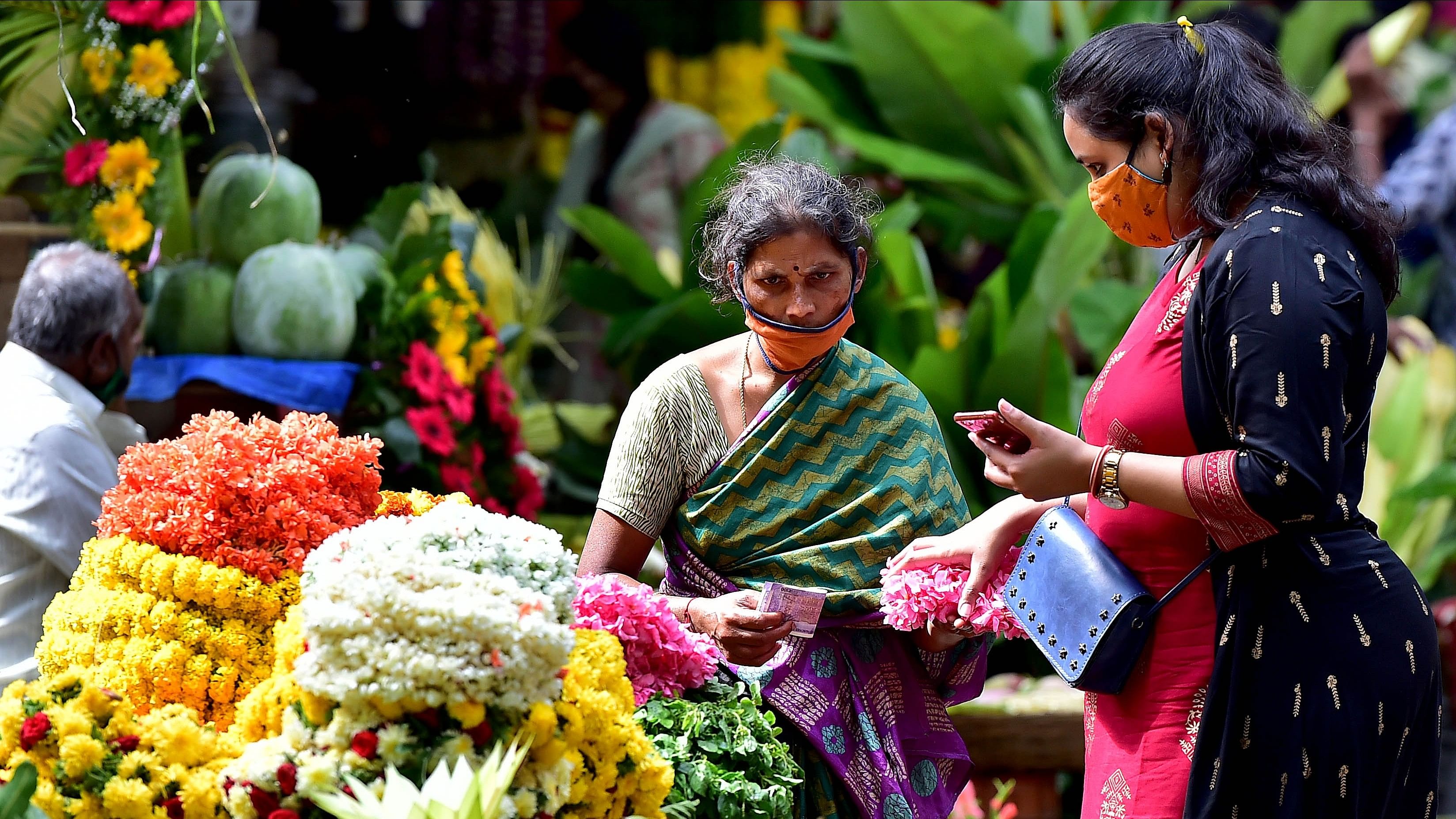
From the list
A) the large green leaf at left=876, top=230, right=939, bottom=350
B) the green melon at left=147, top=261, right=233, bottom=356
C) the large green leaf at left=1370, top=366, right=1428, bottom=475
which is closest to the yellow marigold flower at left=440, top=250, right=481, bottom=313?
the green melon at left=147, top=261, right=233, bottom=356

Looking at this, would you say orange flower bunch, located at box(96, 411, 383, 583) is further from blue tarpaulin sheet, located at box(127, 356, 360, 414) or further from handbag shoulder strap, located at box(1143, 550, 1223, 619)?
blue tarpaulin sheet, located at box(127, 356, 360, 414)

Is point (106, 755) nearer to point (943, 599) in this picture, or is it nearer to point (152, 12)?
point (943, 599)

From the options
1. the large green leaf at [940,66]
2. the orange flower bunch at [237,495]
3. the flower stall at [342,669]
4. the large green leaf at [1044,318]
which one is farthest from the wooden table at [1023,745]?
the large green leaf at [940,66]

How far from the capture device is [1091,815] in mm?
2211

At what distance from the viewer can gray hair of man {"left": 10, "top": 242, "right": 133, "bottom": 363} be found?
334cm

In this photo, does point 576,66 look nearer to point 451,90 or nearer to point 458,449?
point 451,90

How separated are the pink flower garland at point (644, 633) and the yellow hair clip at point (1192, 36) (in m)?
1.11

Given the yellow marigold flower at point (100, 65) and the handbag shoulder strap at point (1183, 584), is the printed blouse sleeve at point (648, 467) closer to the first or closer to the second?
the handbag shoulder strap at point (1183, 584)

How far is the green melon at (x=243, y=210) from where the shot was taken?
4.15 m

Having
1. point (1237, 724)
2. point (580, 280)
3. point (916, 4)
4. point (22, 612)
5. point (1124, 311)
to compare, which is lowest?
point (22, 612)

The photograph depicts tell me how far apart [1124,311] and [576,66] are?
2.86m

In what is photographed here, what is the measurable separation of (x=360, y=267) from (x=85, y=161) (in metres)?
0.78

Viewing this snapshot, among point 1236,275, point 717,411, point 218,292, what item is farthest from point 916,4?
point 1236,275

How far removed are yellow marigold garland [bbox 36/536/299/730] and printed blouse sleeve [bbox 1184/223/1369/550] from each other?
1343 millimetres
